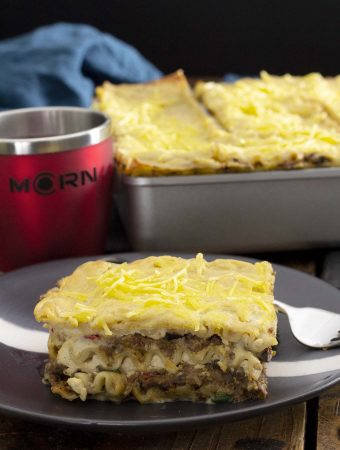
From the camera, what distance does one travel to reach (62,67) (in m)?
2.12

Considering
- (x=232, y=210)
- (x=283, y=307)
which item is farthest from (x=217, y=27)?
(x=283, y=307)

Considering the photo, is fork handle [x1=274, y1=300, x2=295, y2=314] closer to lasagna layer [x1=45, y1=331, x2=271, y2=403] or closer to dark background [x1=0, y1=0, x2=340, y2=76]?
lasagna layer [x1=45, y1=331, x2=271, y2=403]

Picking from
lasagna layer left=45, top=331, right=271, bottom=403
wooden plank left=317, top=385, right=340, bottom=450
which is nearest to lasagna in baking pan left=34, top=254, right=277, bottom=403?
lasagna layer left=45, top=331, right=271, bottom=403

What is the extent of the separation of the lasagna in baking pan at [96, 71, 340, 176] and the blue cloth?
0.63 ft

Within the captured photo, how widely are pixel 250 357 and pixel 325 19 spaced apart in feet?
9.46

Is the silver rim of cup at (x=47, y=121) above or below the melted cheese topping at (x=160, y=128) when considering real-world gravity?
above

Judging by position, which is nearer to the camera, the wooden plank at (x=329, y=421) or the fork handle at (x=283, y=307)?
the wooden plank at (x=329, y=421)

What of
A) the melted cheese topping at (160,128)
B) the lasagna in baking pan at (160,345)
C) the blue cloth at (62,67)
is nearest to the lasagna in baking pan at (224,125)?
the melted cheese topping at (160,128)

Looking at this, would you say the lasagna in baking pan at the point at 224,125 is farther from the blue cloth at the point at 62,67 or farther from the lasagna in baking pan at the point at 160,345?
the lasagna in baking pan at the point at 160,345

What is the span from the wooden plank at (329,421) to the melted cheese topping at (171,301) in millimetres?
135

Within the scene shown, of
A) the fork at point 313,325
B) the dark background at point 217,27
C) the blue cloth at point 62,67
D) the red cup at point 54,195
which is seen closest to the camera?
the fork at point 313,325

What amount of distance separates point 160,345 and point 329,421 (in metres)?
0.22

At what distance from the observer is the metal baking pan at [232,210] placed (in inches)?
52.5

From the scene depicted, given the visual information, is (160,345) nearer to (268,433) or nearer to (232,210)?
(268,433)
